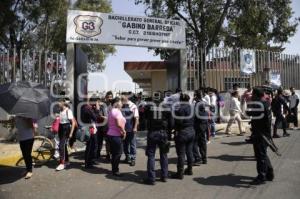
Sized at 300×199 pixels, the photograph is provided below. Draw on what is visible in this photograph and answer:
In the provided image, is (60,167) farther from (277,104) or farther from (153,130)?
(277,104)

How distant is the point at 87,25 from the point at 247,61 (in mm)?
8395

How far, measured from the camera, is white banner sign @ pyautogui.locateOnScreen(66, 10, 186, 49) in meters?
14.6

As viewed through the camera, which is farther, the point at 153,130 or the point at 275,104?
the point at 275,104

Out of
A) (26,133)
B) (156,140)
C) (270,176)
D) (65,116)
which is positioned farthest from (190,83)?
(26,133)

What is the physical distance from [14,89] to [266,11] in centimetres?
1563

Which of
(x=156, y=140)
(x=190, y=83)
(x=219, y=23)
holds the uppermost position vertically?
(x=219, y=23)

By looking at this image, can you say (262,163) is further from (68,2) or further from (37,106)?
(68,2)

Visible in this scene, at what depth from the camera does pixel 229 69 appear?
64.0 ft

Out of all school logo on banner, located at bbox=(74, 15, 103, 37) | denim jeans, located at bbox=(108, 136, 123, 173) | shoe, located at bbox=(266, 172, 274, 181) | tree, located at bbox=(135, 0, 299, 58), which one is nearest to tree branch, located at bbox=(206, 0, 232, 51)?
tree, located at bbox=(135, 0, 299, 58)

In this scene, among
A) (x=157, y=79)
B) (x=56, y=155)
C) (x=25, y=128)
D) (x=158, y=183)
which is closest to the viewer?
(x=158, y=183)

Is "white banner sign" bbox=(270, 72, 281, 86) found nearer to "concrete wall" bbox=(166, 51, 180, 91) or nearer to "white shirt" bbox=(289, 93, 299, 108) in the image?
"white shirt" bbox=(289, 93, 299, 108)

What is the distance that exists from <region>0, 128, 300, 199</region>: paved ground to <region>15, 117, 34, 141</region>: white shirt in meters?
0.85

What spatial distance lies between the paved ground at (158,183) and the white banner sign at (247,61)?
30.6 ft

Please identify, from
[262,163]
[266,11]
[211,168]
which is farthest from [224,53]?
[262,163]
